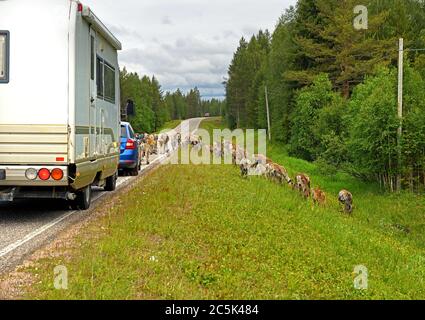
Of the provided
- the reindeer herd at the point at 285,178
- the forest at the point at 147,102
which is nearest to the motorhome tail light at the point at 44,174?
the reindeer herd at the point at 285,178

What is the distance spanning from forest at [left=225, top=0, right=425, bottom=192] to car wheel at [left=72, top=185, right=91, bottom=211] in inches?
578

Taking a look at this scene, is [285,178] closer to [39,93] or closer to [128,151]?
[128,151]

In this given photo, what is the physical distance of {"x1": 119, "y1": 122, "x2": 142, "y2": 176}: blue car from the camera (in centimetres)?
1812

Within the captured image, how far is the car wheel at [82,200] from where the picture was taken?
10.5 metres

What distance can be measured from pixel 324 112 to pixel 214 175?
15.6 metres

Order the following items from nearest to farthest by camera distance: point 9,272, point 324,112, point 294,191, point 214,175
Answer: point 9,272 < point 294,191 < point 214,175 < point 324,112

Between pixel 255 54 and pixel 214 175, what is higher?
pixel 255 54

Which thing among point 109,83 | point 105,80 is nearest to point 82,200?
point 105,80

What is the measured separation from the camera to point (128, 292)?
5.21 meters

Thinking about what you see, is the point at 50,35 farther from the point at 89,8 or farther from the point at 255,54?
the point at 255,54

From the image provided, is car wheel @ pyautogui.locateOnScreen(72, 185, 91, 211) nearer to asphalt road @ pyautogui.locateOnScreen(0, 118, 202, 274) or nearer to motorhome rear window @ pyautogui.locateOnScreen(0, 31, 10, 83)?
asphalt road @ pyautogui.locateOnScreen(0, 118, 202, 274)

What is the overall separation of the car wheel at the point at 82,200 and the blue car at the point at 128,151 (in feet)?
23.8
